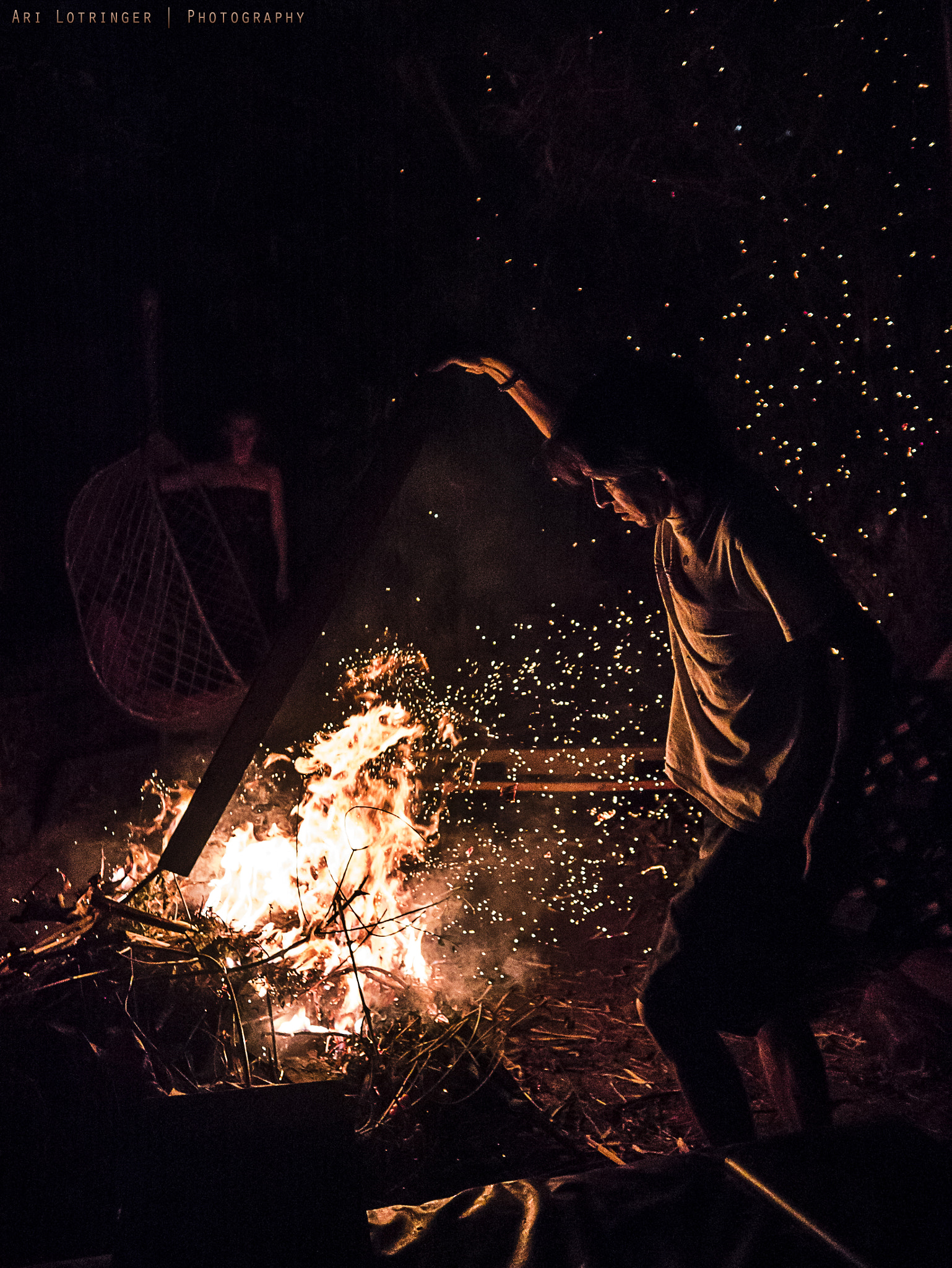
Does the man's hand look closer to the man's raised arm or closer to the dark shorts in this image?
the man's raised arm

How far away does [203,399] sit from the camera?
5.97 m

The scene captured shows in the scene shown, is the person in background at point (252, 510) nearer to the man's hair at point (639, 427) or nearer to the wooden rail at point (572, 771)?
the wooden rail at point (572, 771)

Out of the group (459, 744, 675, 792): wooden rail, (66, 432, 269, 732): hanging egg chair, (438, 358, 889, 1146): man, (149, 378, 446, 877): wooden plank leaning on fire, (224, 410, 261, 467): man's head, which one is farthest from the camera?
(224, 410, 261, 467): man's head

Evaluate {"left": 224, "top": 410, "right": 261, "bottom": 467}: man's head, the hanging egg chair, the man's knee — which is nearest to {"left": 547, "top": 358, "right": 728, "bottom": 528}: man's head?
the man's knee

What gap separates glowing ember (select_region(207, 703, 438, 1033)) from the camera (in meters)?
3.55

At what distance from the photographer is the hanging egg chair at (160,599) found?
15.0 ft

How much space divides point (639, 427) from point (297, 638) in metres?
1.41

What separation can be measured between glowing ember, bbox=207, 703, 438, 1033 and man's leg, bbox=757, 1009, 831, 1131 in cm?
143

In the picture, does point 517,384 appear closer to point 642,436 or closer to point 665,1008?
point 642,436

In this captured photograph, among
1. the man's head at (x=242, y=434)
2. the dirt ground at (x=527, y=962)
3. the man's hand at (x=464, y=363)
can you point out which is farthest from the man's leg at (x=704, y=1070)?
the man's head at (x=242, y=434)

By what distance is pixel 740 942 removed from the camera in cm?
238

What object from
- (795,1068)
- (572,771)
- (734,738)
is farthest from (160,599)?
(795,1068)

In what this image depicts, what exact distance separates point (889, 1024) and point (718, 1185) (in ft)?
9.20

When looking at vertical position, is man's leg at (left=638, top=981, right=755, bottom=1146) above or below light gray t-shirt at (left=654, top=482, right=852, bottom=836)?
below
